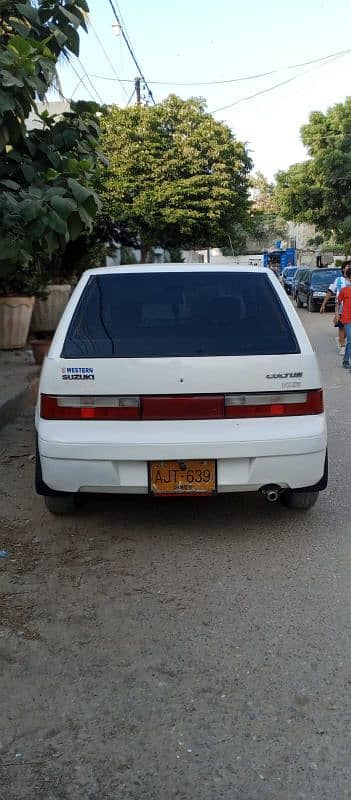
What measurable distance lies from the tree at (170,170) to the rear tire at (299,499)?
20096 mm

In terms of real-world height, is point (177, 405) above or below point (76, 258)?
above

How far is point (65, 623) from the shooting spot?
351 centimetres

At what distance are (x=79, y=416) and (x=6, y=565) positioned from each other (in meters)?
0.95

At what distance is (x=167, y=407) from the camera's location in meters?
4.16

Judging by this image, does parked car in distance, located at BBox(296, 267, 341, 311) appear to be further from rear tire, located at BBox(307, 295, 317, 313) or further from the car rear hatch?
the car rear hatch

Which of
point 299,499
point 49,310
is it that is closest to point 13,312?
point 49,310

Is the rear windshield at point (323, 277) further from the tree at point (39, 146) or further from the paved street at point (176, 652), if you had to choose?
the paved street at point (176, 652)

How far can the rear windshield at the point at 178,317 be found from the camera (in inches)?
170

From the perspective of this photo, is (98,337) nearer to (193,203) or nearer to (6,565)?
(6,565)

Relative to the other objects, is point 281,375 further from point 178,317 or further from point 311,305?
point 311,305

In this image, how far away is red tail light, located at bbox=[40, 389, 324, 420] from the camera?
13.7ft

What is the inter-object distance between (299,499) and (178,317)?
1418mm

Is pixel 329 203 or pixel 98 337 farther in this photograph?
pixel 329 203

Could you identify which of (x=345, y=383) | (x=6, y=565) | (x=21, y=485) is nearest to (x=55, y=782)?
(x=6, y=565)
